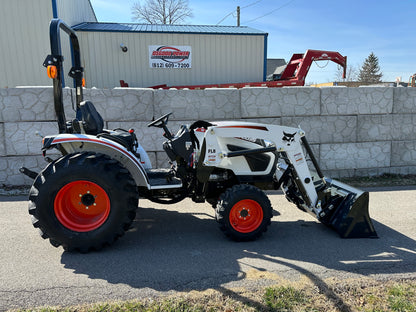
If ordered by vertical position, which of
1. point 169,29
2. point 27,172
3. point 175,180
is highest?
point 169,29

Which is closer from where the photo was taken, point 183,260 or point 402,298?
point 402,298

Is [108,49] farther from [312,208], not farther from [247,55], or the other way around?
[312,208]

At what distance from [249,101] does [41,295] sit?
4.63m

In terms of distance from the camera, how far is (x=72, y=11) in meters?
11.9

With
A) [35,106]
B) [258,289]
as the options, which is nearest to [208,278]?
[258,289]

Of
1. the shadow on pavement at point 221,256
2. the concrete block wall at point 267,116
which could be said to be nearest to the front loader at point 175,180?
the shadow on pavement at point 221,256

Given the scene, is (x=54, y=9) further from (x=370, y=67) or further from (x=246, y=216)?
(x=370, y=67)

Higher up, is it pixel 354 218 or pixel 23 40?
pixel 23 40

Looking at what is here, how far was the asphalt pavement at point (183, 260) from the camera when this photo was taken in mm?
2557

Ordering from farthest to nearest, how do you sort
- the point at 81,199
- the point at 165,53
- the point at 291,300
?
the point at 165,53 < the point at 81,199 < the point at 291,300

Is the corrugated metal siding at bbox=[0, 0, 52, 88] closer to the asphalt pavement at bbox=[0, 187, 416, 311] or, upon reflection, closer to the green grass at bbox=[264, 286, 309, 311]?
the asphalt pavement at bbox=[0, 187, 416, 311]

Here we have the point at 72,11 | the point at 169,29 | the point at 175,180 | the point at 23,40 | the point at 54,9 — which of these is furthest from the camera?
the point at 169,29

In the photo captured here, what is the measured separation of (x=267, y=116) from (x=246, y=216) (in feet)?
10.0

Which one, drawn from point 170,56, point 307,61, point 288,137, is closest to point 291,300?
point 288,137
